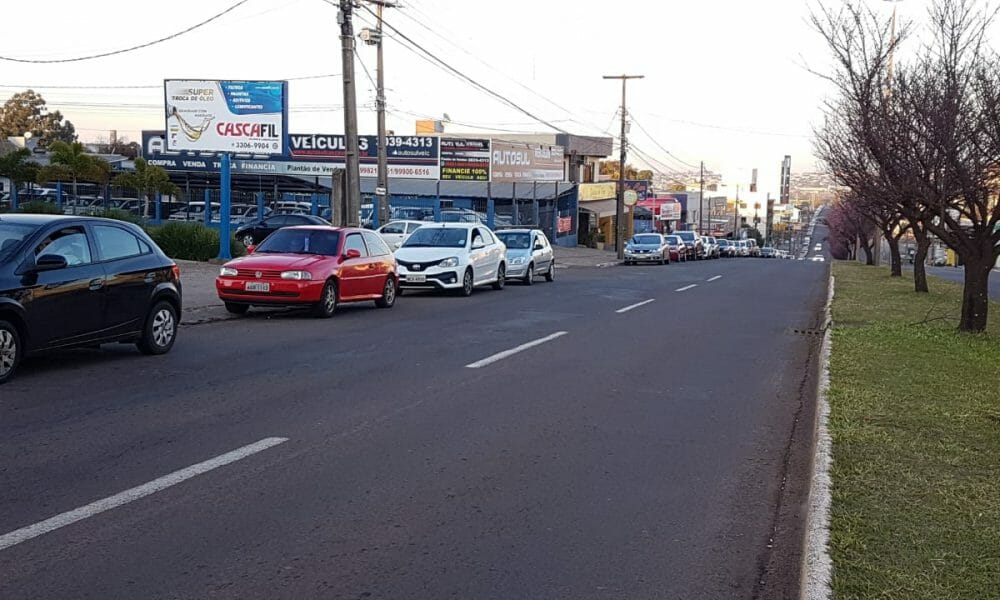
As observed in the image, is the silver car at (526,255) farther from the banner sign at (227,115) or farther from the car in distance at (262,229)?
the car in distance at (262,229)

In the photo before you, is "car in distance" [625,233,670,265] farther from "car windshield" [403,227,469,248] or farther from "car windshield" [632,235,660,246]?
"car windshield" [403,227,469,248]

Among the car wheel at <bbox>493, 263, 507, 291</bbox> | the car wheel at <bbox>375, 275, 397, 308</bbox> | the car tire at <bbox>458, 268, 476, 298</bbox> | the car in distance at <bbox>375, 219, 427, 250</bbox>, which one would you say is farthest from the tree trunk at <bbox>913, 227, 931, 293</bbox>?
the car in distance at <bbox>375, 219, 427, 250</bbox>

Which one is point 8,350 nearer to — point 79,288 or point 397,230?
point 79,288

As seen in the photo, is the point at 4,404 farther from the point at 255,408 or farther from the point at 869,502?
the point at 869,502

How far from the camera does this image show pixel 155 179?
35.4 metres

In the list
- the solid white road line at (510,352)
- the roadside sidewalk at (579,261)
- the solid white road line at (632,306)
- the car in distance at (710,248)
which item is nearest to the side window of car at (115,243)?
the solid white road line at (510,352)

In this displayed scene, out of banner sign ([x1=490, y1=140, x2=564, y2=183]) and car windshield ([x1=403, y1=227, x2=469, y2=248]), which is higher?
banner sign ([x1=490, y1=140, x2=564, y2=183])

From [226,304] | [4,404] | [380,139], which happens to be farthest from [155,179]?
[4,404]

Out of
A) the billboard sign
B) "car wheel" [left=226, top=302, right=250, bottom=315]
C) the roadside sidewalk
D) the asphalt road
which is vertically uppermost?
the billboard sign

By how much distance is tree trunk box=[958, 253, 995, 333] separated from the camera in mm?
14352

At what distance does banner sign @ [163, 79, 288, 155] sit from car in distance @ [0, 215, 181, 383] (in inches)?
666

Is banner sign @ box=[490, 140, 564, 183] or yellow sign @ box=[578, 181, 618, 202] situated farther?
yellow sign @ box=[578, 181, 618, 202]

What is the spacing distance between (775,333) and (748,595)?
1133 centimetres

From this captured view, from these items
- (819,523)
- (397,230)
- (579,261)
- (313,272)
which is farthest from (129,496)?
(579,261)
